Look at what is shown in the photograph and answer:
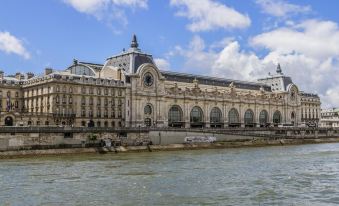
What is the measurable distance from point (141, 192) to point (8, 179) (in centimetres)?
1535

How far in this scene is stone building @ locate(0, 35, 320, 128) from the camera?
102938 millimetres

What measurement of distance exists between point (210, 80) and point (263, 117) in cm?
2324

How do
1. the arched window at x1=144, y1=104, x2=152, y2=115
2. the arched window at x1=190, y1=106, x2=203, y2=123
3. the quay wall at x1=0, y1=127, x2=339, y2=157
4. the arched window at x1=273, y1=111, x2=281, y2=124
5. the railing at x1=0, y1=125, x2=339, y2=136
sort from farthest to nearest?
the arched window at x1=273, y1=111, x2=281, y2=124, the arched window at x1=190, y1=106, x2=203, y2=123, the arched window at x1=144, y1=104, x2=152, y2=115, the railing at x1=0, y1=125, x2=339, y2=136, the quay wall at x1=0, y1=127, x2=339, y2=157

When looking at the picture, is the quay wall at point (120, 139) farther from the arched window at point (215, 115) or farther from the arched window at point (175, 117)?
the arched window at point (175, 117)

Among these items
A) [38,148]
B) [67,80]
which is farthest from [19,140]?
[67,80]

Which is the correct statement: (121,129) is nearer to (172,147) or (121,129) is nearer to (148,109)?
(172,147)

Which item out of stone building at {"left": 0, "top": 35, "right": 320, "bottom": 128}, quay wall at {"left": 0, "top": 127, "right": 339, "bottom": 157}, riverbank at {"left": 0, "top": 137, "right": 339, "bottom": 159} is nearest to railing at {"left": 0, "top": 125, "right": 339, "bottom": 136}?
quay wall at {"left": 0, "top": 127, "right": 339, "bottom": 157}

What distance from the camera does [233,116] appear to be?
485 feet

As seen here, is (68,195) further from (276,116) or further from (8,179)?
(276,116)

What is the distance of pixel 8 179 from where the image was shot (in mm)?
46875

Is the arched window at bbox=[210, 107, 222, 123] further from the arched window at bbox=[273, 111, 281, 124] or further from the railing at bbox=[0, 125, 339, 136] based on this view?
the arched window at bbox=[273, 111, 281, 124]

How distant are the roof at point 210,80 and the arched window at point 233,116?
9912 millimetres

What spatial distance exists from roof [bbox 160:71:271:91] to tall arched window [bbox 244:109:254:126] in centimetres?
1045

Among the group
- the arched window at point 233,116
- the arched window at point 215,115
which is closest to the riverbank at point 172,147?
the arched window at point 215,115
